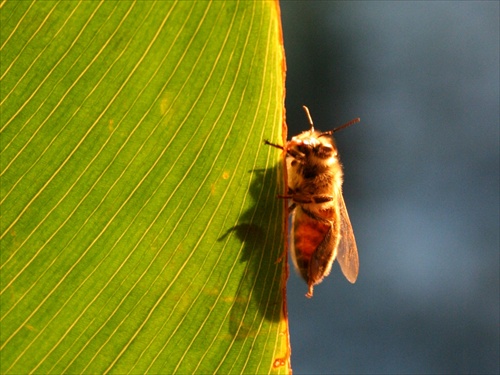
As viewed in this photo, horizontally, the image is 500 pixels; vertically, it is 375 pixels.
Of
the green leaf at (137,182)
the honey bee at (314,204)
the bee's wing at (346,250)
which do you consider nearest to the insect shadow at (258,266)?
the green leaf at (137,182)

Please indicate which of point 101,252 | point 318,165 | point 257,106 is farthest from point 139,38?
point 318,165

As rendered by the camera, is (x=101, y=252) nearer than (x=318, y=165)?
Yes

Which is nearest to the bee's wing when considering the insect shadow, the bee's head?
the bee's head

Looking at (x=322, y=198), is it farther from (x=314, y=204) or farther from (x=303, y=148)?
(x=303, y=148)

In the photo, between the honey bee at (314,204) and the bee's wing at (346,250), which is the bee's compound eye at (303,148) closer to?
the honey bee at (314,204)

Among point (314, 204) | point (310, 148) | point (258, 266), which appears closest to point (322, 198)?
point (314, 204)

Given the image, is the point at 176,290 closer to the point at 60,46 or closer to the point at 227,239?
the point at 227,239

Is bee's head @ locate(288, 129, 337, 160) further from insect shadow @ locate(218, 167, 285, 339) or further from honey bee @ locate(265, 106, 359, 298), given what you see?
insect shadow @ locate(218, 167, 285, 339)
